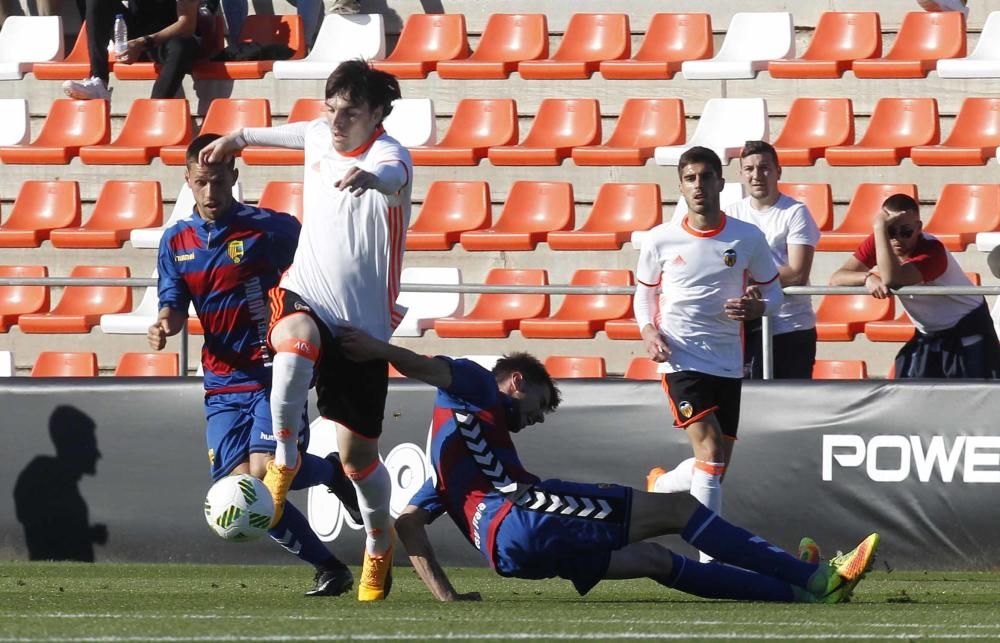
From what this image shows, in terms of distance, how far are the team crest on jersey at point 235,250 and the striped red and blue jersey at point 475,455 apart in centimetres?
141

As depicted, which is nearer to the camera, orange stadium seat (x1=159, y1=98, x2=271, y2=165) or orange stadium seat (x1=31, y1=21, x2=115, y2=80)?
orange stadium seat (x1=159, y1=98, x2=271, y2=165)

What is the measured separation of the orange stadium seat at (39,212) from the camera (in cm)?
1397

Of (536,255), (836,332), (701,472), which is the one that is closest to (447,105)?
(536,255)

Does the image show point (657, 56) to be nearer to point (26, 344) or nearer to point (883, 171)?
point (883, 171)

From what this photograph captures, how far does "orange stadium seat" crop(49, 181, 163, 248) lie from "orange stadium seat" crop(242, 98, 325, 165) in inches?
30.7

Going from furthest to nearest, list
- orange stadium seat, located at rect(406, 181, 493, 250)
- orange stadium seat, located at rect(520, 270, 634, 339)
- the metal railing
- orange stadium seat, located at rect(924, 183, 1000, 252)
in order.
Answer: orange stadium seat, located at rect(406, 181, 493, 250) < orange stadium seat, located at rect(520, 270, 634, 339) < orange stadium seat, located at rect(924, 183, 1000, 252) < the metal railing

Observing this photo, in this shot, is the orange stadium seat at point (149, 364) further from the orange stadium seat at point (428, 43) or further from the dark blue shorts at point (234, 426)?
the dark blue shorts at point (234, 426)

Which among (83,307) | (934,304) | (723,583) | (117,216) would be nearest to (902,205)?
(934,304)

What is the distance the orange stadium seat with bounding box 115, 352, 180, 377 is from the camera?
12.5 m

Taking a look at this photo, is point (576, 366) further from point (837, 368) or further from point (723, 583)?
point (723, 583)

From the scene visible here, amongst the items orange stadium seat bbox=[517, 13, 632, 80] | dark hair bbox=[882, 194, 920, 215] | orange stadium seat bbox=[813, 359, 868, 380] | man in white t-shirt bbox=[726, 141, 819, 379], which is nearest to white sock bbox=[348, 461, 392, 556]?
man in white t-shirt bbox=[726, 141, 819, 379]

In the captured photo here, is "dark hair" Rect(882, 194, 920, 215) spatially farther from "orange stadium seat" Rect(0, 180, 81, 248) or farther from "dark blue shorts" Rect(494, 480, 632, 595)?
"orange stadium seat" Rect(0, 180, 81, 248)

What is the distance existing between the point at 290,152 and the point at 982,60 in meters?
5.30

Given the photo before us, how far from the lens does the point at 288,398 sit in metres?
6.48
